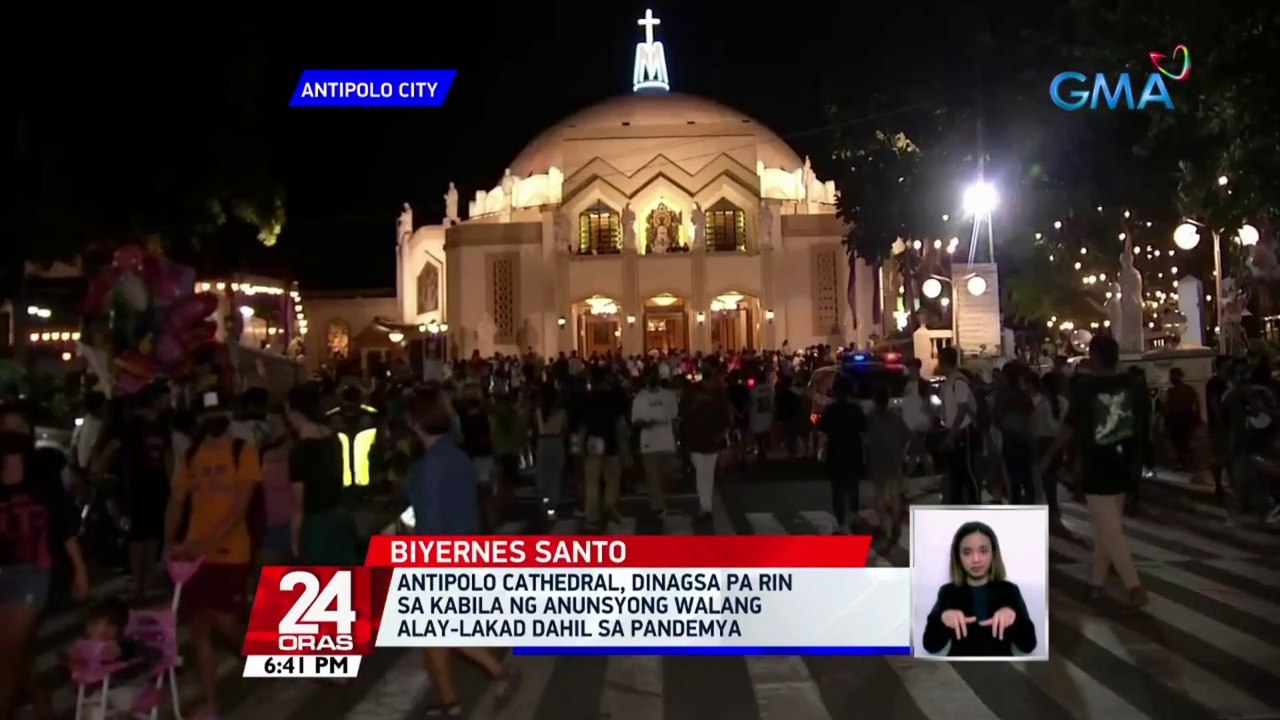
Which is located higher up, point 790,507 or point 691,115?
point 691,115

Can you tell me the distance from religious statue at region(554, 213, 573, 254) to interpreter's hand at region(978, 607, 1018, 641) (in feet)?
151

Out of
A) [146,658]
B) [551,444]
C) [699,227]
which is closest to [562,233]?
[699,227]

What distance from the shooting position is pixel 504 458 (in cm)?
1534

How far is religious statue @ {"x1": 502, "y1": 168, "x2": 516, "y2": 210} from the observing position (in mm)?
57219

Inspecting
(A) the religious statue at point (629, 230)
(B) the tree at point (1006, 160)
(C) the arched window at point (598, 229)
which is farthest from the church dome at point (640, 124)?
(B) the tree at point (1006, 160)

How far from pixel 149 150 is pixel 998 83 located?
15628mm

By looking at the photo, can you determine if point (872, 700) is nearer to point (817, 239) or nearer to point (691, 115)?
point (817, 239)

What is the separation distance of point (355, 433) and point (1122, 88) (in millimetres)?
12556

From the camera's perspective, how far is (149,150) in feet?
64.4

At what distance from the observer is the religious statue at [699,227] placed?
5209 cm

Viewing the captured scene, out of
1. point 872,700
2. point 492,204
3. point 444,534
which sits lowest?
point 872,700

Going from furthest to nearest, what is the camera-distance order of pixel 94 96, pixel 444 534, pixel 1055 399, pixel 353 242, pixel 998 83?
pixel 353 242 < pixel 998 83 < pixel 94 96 < pixel 1055 399 < pixel 444 534

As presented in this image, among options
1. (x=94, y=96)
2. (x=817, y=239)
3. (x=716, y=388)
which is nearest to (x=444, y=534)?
(x=716, y=388)

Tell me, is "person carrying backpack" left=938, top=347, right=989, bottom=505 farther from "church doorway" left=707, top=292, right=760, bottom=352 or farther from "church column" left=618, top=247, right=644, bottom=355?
"church doorway" left=707, top=292, right=760, bottom=352
